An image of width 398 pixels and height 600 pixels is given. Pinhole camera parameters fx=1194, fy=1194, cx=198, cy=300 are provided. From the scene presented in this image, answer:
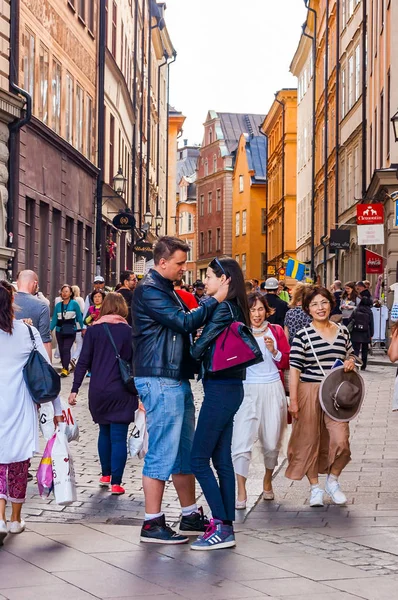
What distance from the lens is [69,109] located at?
29.0 meters

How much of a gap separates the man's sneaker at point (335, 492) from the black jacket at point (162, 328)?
82.6 inches

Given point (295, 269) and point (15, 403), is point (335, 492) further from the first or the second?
point (295, 269)

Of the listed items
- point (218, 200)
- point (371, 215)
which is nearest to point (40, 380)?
point (371, 215)

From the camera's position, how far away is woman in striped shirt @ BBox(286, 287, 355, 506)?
29.4 ft

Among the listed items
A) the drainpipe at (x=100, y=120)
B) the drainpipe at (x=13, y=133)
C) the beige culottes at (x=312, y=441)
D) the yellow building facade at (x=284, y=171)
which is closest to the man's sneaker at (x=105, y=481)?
the beige culottes at (x=312, y=441)

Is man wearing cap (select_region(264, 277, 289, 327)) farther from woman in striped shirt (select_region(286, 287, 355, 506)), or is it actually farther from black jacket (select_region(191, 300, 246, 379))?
black jacket (select_region(191, 300, 246, 379))

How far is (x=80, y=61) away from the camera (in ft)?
99.8

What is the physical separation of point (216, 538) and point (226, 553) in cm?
13

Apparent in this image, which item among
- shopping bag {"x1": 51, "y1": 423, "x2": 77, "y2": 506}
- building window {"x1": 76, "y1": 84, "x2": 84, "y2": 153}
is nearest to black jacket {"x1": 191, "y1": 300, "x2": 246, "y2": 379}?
shopping bag {"x1": 51, "y1": 423, "x2": 77, "y2": 506}

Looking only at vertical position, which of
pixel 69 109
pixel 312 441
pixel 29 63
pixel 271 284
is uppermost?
pixel 69 109

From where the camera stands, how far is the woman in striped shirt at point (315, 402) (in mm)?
8969

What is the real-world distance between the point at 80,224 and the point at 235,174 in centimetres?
6561

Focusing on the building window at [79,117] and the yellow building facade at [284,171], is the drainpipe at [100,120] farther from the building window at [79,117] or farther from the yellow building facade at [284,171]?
the yellow building facade at [284,171]

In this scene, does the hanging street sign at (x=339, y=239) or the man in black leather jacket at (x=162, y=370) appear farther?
the hanging street sign at (x=339, y=239)
